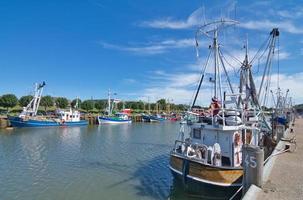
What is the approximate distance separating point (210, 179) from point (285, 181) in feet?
10.4

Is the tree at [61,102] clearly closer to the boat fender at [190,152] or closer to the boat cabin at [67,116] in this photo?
the boat cabin at [67,116]

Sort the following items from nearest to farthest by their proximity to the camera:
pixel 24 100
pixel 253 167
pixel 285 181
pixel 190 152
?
pixel 253 167
pixel 285 181
pixel 190 152
pixel 24 100

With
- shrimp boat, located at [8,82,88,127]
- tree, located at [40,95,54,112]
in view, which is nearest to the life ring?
shrimp boat, located at [8,82,88,127]

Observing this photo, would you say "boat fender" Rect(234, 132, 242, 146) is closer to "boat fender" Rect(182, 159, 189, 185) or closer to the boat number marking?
"boat fender" Rect(182, 159, 189, 185)

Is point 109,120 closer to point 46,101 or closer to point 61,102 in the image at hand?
point 46,101

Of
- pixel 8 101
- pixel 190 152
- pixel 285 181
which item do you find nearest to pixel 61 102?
pixel 8 101

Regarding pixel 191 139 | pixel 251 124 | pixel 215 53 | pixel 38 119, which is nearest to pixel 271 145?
pixel 251 124

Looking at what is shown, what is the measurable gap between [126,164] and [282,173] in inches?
486

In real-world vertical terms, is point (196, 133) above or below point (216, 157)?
above

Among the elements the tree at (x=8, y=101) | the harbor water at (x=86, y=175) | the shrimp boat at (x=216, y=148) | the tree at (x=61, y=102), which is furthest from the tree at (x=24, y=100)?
the shrimp boat at (x=216, y=148)

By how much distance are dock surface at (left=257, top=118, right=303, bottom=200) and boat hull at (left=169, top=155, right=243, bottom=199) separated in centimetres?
166

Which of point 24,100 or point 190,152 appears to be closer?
point 190,152

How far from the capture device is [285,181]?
10508 millimetres

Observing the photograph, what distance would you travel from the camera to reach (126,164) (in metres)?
21.2
